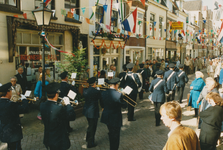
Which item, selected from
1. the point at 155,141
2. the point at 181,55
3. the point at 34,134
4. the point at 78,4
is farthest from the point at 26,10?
the point at 181,55

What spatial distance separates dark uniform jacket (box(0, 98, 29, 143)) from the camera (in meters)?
3.73

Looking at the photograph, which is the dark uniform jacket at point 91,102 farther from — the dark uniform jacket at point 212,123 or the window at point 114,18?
the window at point 114,18

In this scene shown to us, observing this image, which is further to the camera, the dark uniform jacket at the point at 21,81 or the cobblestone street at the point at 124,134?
the dark uniform jacket at the point at 21,81

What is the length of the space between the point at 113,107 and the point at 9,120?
2.23m

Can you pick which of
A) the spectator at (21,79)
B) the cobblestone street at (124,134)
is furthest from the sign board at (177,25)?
the spectator at (21,79)

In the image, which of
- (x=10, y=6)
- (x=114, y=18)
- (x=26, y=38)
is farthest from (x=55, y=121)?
(x=114, y=18)

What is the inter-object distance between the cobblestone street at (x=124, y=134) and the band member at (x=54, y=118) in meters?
1.64

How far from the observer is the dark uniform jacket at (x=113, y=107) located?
4.50 meters

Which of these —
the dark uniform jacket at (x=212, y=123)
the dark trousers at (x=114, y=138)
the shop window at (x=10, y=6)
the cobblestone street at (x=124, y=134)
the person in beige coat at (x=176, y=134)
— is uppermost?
the shop window at (x=10, y=6)

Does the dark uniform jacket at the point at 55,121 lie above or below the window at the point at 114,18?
below

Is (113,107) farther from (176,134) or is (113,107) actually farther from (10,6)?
(10,6)

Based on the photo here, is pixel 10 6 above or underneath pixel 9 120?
above

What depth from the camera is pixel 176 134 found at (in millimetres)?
2289

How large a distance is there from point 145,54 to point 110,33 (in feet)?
23.3
